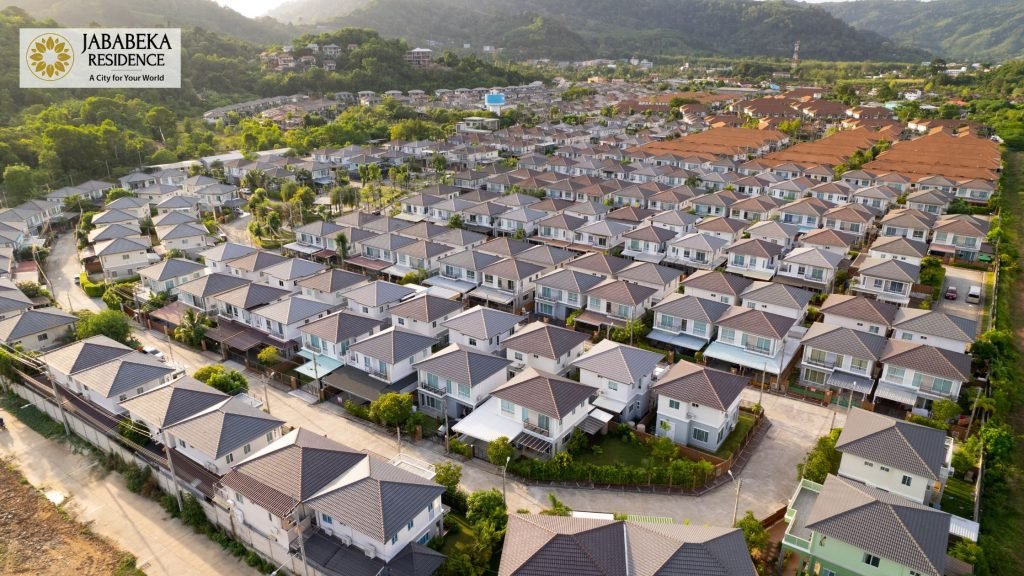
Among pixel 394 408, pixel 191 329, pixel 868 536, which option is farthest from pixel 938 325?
pixel 191 329

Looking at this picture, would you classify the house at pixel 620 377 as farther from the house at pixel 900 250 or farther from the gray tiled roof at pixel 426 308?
the house at pixel 900 250

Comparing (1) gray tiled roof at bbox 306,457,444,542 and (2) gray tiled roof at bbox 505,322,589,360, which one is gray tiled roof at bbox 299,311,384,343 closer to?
(2) gray tiled roof at bbox 505,322,589,360

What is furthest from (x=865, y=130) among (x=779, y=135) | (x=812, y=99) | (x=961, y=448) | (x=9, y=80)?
(x=9, y=80)

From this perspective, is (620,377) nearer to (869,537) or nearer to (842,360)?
(869,537)

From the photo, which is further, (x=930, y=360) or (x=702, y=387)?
(x=930, y=360)

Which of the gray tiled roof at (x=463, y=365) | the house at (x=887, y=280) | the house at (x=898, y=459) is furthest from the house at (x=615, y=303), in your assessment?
the house at (x=887, y=280)

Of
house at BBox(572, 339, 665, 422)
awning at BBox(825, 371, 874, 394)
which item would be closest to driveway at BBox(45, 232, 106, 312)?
house at BBox(572, 339, 665, 422)
